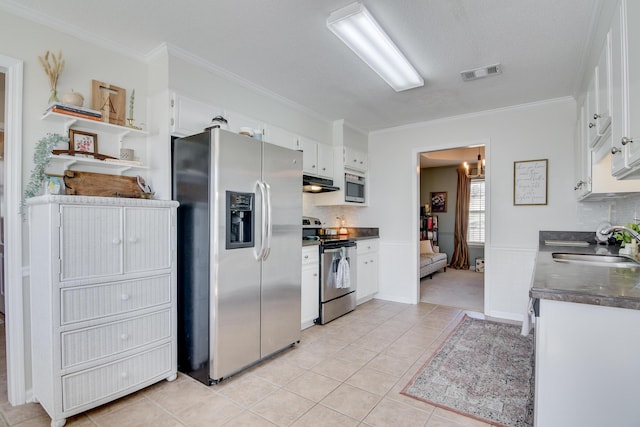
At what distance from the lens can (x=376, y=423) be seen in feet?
6.34

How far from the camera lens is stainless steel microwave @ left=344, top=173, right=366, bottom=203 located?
176 inches

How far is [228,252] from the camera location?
7.88ft

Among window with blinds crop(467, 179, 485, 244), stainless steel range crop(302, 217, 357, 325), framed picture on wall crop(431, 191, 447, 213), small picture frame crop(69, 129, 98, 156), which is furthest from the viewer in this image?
framed picture on wall crop(431, 191, 447, 213)

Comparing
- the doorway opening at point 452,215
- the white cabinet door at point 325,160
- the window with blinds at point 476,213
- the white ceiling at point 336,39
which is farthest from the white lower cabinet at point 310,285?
the window with blinds at point 476,213

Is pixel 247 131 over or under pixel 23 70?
under

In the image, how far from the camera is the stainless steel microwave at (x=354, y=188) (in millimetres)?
4465

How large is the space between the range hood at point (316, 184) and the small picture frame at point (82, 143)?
2042 millimetres

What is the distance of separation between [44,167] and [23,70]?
622mm

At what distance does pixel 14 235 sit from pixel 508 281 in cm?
458

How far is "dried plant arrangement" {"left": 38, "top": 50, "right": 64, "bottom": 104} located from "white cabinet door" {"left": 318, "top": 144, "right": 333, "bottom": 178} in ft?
8.61

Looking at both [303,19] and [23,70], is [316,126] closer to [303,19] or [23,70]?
[303,19]

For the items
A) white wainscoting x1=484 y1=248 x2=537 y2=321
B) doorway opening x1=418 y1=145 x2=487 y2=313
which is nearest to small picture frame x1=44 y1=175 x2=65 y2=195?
white wainscoting x1=484 y1=248 x2=537 y2=321

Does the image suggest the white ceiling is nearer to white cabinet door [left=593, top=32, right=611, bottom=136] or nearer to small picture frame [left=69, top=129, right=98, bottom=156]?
white cabinet door [left=593, top=32, right=611, bottom=136]

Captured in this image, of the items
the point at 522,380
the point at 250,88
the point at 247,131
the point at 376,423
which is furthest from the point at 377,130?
the point at 376,423
